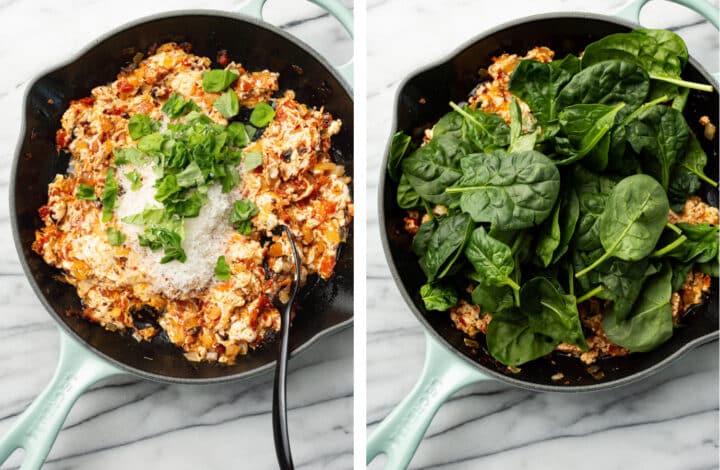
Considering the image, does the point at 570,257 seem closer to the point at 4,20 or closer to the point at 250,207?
the point at 250,207

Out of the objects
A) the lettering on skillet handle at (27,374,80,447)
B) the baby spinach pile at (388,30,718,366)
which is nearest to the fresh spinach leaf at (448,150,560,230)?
the baby spinach pile at (388,30,718,366)

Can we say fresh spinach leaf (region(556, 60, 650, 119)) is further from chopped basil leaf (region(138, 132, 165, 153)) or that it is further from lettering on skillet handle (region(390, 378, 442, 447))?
chopped basil leaf (region(138, 132, 165, 153))

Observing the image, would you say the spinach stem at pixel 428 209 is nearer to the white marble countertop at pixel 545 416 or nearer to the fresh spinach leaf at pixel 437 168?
the fresh spinach leaf at pixel 437 168

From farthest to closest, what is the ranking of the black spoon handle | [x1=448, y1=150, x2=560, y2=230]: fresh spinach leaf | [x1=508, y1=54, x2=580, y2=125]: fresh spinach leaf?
1. [x1=508, y1=54, x2=580, y2=125]: fresh spinach leaf
2. [x1=448, y1=150, x2=560, y2=230]: fresh spinach leaf
3. the black spoon handle

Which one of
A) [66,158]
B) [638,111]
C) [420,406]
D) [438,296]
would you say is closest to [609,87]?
[638,111]

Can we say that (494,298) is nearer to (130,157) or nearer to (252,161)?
(252,161)

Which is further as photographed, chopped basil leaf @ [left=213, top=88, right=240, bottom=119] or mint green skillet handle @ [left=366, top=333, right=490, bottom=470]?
chopped basil leaf @ [left=213, top=88, right=240, bottom=119]

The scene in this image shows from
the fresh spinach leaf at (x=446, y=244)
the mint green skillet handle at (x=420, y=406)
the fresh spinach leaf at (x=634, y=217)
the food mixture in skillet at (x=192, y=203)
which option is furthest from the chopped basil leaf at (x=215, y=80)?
the fresh spinach leaf at (x=634, y=217)

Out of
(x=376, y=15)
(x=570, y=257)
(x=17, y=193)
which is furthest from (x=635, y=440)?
(x=17, y=193)
